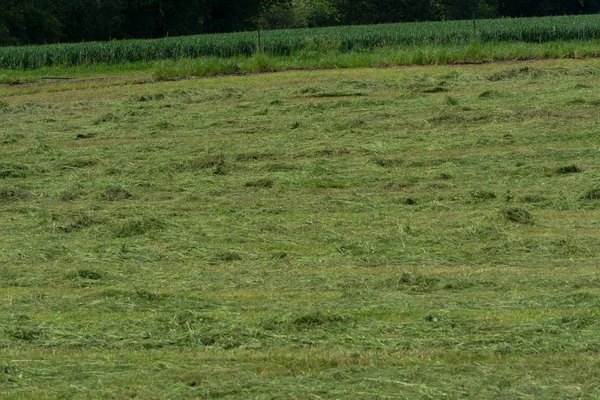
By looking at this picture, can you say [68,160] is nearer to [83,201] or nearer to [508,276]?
[83,201]

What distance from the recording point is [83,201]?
1312 centimetres

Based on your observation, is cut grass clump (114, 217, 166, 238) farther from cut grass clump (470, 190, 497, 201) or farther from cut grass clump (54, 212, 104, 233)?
cut grass clump (470, 190, 497, 201)

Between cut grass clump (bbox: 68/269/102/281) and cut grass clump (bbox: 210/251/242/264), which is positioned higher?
cut grass clump (bbox: 68/269/102/281)

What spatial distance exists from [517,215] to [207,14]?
50.6 m

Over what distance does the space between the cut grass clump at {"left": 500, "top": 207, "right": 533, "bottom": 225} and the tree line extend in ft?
125

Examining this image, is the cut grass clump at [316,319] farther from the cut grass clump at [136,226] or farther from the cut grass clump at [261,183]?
the cut grass clump at [261,183]

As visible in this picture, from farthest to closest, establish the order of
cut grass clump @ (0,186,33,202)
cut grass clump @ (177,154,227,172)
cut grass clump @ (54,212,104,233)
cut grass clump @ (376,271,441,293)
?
cut grass clump @ (177,154,227,172) → cut grass clump @ (0,186,33,202) → cut grass clump @ (54,212,104,233) → cut grass clump @ (376,271,441,293)

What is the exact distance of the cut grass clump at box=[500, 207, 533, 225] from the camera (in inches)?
439

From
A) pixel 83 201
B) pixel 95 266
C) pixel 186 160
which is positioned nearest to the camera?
pixel 95 266

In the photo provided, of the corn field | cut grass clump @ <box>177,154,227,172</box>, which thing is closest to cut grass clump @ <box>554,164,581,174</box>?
cut grass clump @ <box>177,154,227,172</box>

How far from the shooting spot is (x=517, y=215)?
11.2 m

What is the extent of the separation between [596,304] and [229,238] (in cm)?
405

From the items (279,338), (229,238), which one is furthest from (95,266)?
(279,338)

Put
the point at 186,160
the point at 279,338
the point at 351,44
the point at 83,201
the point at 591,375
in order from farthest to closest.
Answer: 1. the point at 351,44
2. the point at 186,160
3. the point at 83,201
4. the point at 279,338
5. the point at 591,375
